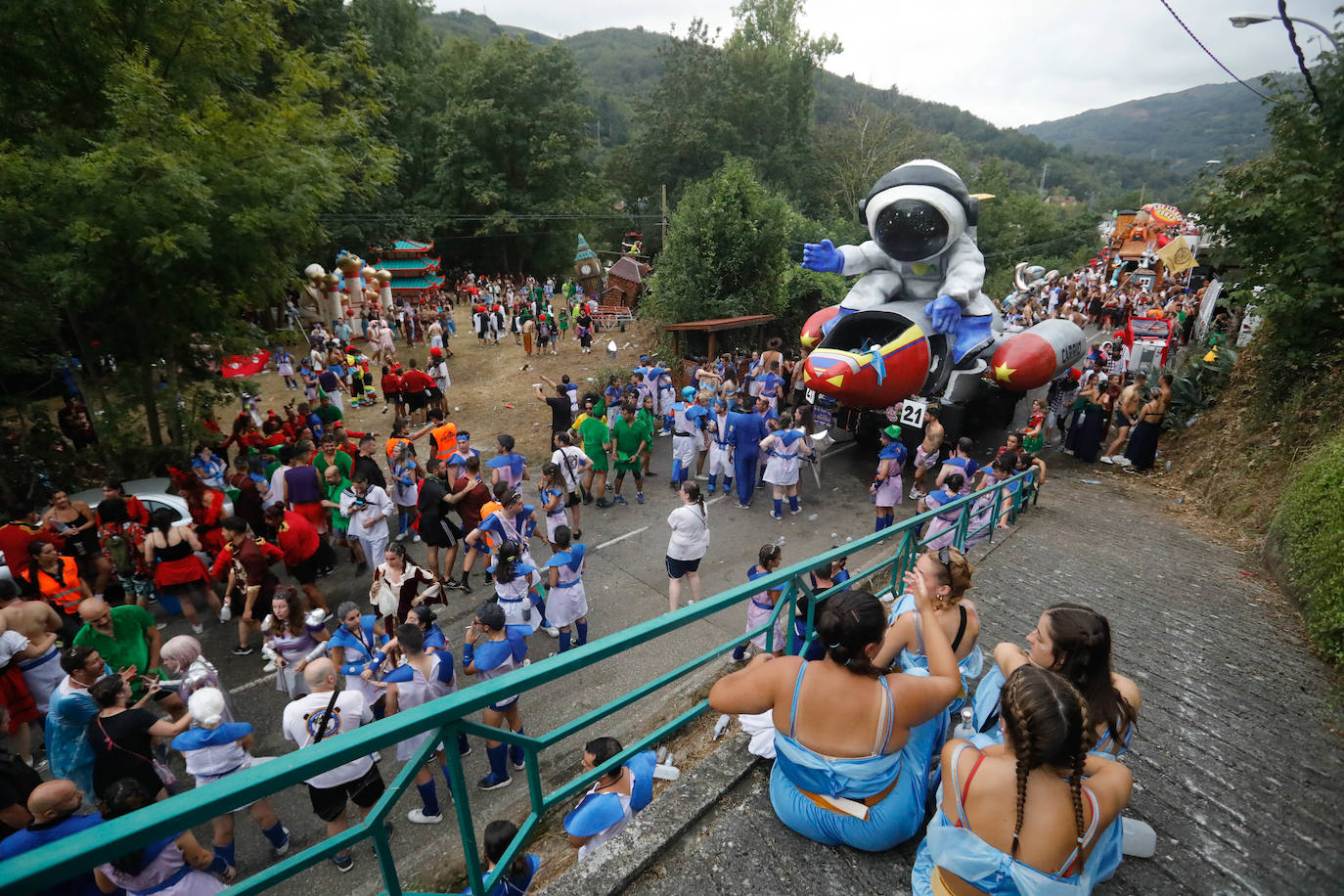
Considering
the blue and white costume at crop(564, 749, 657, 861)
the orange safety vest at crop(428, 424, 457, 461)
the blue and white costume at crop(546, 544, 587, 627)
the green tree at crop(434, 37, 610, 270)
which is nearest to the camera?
the blue and white costume at crop(564, 749, 657, 861)

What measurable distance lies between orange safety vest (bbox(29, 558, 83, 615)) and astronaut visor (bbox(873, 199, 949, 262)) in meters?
11.5

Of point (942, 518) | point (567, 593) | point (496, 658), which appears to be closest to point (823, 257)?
point (942, 518)

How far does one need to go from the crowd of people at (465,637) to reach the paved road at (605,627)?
7.3 inches

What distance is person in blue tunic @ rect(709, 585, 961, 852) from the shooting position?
2312 millimetres

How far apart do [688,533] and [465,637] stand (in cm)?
243

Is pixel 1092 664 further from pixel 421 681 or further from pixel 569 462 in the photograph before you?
pixel 569 462

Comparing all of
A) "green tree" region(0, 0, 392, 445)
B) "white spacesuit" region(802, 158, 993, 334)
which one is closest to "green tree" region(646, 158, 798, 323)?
"white spacesuit" region(802, 158, 993, 334)

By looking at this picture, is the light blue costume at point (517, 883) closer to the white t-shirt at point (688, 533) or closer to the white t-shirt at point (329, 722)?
the white t-shirt at point (329, 722)

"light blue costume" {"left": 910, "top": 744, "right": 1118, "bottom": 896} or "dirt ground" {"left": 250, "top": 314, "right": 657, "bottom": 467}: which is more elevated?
"light blue costume" {"left": 910, "top": 744, "right": 1118, "bottom": 896}

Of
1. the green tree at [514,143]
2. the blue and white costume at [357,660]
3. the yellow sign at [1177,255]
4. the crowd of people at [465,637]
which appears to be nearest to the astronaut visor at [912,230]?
the crowd of people at [465,637]

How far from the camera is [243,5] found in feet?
28.9

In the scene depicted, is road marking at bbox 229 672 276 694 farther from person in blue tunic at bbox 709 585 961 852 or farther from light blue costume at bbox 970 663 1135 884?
light blue costume at bbox 970 663 1135 884

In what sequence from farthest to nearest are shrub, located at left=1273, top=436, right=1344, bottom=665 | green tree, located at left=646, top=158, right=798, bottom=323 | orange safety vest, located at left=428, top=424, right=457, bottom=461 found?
green tree, located at left=646, top=158, right=798, bottom=323 → orange safety vest, located at left=428, top=424, right=457, bottom=461 → shrub, located at left=1273, top=436, right=1344, bottom=665

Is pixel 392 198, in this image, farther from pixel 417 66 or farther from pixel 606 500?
pixel 606 500
